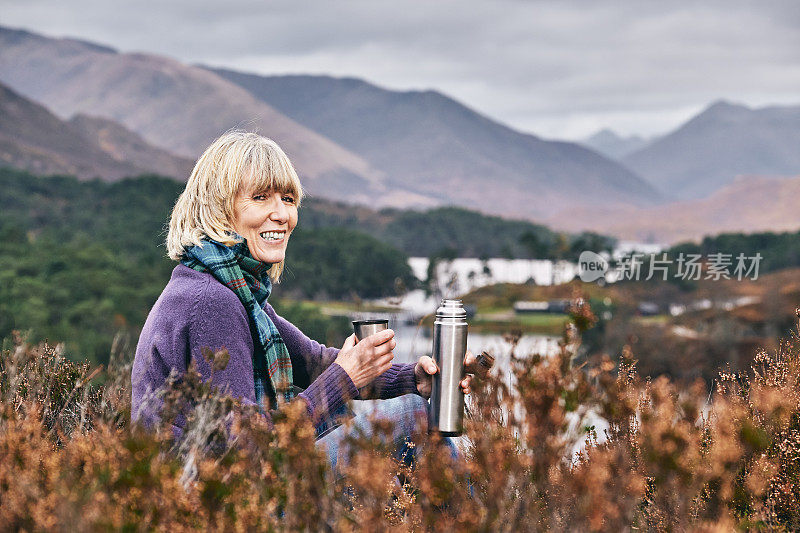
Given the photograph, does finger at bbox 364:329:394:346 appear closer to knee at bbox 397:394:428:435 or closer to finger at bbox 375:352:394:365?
finger at bbox 375:352:394:365

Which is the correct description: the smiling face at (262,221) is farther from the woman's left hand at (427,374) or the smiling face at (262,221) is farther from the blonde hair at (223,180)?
the woman's left hand at (427,374)

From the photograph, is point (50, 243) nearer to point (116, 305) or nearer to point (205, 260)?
point (116, 305)

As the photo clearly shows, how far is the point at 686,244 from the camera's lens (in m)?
107

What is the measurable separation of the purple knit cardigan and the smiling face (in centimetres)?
32

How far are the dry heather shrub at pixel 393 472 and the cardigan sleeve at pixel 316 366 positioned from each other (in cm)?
52

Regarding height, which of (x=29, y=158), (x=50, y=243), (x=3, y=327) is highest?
(x=29, y=158)

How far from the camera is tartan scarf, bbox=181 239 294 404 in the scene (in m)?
2.66

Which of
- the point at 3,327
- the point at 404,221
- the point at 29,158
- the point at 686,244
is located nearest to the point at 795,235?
the point at 686,244

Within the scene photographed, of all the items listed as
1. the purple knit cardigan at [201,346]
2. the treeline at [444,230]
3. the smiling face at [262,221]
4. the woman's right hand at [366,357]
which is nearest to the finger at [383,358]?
the woman's right hand at [366,357]

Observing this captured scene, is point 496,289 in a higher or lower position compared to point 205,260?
lower

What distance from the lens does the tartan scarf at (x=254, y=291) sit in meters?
2.66

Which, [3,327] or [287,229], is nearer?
[287,229]

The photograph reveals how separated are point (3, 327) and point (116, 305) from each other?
8193 mm

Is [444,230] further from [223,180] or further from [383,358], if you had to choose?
[383,358]
